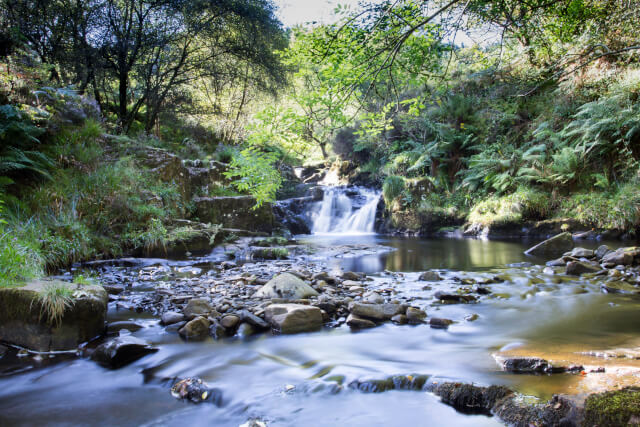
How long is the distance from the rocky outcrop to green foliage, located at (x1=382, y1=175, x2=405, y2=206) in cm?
Result: 615

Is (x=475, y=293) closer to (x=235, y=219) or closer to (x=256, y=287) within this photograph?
(x=256, y=287)

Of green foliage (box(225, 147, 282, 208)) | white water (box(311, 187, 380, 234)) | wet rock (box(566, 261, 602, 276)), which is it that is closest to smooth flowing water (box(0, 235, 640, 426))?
wet rock (box(566, 261, 602, 276))

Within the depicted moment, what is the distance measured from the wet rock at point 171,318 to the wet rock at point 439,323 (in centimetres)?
245

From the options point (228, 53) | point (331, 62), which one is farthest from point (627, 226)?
point (228, 53)

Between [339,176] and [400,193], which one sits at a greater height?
[339,176]

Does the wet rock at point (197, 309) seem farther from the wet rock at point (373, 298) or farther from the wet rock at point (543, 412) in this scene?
the wet rock at point (543, 412)

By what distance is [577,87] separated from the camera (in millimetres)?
11883

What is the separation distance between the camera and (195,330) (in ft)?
10.8

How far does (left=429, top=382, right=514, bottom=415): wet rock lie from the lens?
6.60ft

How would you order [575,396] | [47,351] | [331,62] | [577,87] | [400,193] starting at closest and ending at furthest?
[575,396] < [47,351] < [331,62] < [577,87] < [400,193]

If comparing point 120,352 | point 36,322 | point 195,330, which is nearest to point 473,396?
point 195,330

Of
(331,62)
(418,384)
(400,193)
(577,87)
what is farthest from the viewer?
(400,193)

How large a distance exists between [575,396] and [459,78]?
17509 millimetres

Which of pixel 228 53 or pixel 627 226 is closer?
pixel 627 226
